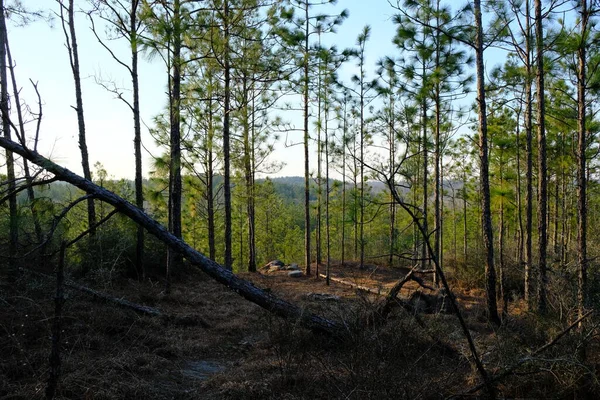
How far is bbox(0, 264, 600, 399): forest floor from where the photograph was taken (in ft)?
11.7

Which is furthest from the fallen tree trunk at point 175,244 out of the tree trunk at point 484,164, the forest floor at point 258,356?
the tree trunk at point 484,164

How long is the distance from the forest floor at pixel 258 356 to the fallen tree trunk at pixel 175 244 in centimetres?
21

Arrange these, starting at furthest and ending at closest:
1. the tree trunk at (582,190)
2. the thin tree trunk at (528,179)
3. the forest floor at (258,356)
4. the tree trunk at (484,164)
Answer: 1. the thin tree trunk at (528,179)
2. the tree trunk at (484,164)
3. the tree trunk at (582,190)
4. the forest floor at (258,356)

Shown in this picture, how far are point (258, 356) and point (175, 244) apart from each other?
6.54ft

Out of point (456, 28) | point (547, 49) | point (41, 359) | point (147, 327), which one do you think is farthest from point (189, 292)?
point (547, 49)

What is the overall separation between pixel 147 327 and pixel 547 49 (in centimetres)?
868

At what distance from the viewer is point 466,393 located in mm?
3367

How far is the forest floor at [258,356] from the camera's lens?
358 cm

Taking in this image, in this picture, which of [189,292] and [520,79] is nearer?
[520,79]

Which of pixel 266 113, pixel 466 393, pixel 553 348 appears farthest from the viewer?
pixel 266 113

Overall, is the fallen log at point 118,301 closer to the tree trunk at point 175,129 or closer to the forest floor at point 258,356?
the forest floor at point 258,356

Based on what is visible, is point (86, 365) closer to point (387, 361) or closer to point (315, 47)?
point (387, 361)

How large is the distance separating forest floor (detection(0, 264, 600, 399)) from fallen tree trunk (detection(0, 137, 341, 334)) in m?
0.21

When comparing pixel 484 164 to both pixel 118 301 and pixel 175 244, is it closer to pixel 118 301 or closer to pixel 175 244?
pixel 175 244
